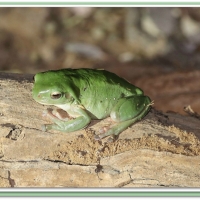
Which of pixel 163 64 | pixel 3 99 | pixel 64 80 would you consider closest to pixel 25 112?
pixel 3 99

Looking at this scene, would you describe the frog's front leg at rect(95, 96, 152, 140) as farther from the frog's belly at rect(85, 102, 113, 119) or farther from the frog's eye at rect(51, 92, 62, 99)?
the frog's eye at rect(51, 92, 62, 99)

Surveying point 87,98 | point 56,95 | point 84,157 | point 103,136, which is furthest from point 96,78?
point 84,157

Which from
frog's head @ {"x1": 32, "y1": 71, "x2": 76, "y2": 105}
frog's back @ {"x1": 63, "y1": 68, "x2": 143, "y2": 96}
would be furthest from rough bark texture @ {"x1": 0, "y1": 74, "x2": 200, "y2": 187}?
frog's back @ {"x1": 63, "y1": 68, "x2": 143, "y2": 96}

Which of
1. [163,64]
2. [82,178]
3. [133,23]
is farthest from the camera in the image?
[133,23]

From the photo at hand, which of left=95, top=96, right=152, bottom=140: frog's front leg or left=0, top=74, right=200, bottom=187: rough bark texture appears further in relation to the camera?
left=95, top=96, right=152, bottom=140: frog's front leg

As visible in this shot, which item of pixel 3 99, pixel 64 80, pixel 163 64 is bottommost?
pixel 163 64

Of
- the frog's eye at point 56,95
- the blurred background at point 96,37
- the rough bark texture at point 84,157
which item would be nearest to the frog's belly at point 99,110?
the rough bark texture at point 84,157

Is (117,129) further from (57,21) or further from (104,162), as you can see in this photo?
(57,21)
